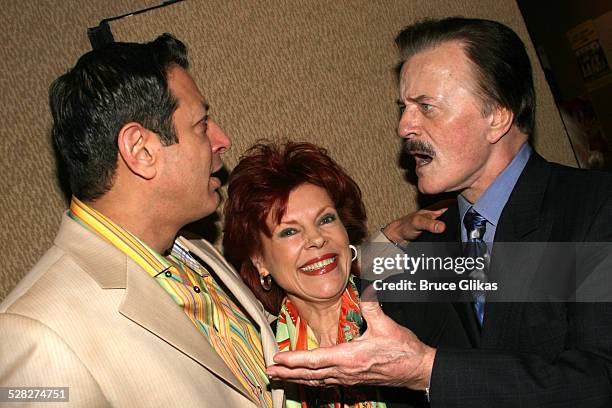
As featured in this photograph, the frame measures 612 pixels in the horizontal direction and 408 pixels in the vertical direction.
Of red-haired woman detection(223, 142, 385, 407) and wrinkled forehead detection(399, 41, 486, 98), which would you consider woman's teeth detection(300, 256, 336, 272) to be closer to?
red-haired woman detection(223, 142, 385, 407)

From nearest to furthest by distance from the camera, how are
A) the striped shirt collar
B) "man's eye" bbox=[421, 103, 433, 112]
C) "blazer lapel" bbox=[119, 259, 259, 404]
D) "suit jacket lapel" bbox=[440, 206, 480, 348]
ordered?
"blazer lapel" bbox=[119, 259, 259, 404] < the striped shirt collar < "suit jacket lapel" bbox=[440, 206, 480, 348] < "man's eye" bbox=[421, 103, 433, 112]

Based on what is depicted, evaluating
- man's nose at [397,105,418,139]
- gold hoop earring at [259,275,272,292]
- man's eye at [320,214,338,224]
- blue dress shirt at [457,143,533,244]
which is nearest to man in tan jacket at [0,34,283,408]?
gold hoop earring at [259,275,272,292]

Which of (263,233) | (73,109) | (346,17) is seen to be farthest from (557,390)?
(346,17)

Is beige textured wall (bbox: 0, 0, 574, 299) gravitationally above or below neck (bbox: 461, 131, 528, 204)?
above

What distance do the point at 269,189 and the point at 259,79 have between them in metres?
→ 0.48

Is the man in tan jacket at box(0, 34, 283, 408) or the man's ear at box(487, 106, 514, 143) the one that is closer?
the man in tan jacket at box(0, 34, 283, 408)

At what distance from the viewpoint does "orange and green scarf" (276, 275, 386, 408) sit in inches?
80.7

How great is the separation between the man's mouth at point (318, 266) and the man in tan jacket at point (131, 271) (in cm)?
23

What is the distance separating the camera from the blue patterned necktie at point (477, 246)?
6.17ft

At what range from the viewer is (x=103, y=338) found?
1563 mm

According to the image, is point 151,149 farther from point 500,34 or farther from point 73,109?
point 500,34

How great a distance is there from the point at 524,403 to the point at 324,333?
91 centimetres

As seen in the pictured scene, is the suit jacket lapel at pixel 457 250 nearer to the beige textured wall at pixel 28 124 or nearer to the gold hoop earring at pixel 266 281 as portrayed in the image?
the gold hoop earring at pixel 266 281

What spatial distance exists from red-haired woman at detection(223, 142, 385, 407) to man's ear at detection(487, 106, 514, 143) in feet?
1.81
